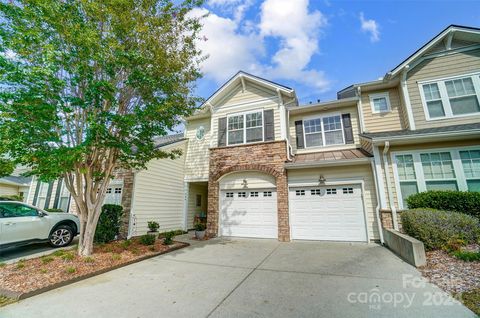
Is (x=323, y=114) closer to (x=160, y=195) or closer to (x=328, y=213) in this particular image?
(x=328, y=213)

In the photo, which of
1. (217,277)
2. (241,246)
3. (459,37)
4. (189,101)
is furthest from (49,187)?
(459,37)

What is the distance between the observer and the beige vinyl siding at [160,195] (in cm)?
983

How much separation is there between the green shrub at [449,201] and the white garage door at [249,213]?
16.8ft

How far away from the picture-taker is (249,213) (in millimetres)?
9930

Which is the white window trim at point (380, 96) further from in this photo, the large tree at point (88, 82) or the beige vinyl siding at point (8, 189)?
the beige vinyl siding at point (8, 189)

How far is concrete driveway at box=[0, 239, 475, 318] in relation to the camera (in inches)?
131

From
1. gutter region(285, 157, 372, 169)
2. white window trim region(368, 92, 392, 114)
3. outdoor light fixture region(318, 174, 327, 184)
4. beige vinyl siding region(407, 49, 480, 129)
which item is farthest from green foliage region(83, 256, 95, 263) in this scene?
beige vinyl siding region(407, 49, 480, 129)

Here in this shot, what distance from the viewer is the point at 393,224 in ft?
24.9

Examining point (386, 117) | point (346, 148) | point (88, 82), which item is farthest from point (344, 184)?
point (88, 82)

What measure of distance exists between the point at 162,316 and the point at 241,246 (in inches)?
205

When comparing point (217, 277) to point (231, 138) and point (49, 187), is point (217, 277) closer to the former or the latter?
point (231, 138)

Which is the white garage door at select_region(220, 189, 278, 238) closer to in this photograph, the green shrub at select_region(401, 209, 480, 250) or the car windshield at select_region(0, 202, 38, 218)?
the green shrub at select_region(401, 209, 480, 250)

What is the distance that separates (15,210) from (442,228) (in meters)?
12.7

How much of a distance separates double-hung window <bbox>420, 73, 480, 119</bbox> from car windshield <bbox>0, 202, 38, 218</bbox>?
49.7ft
